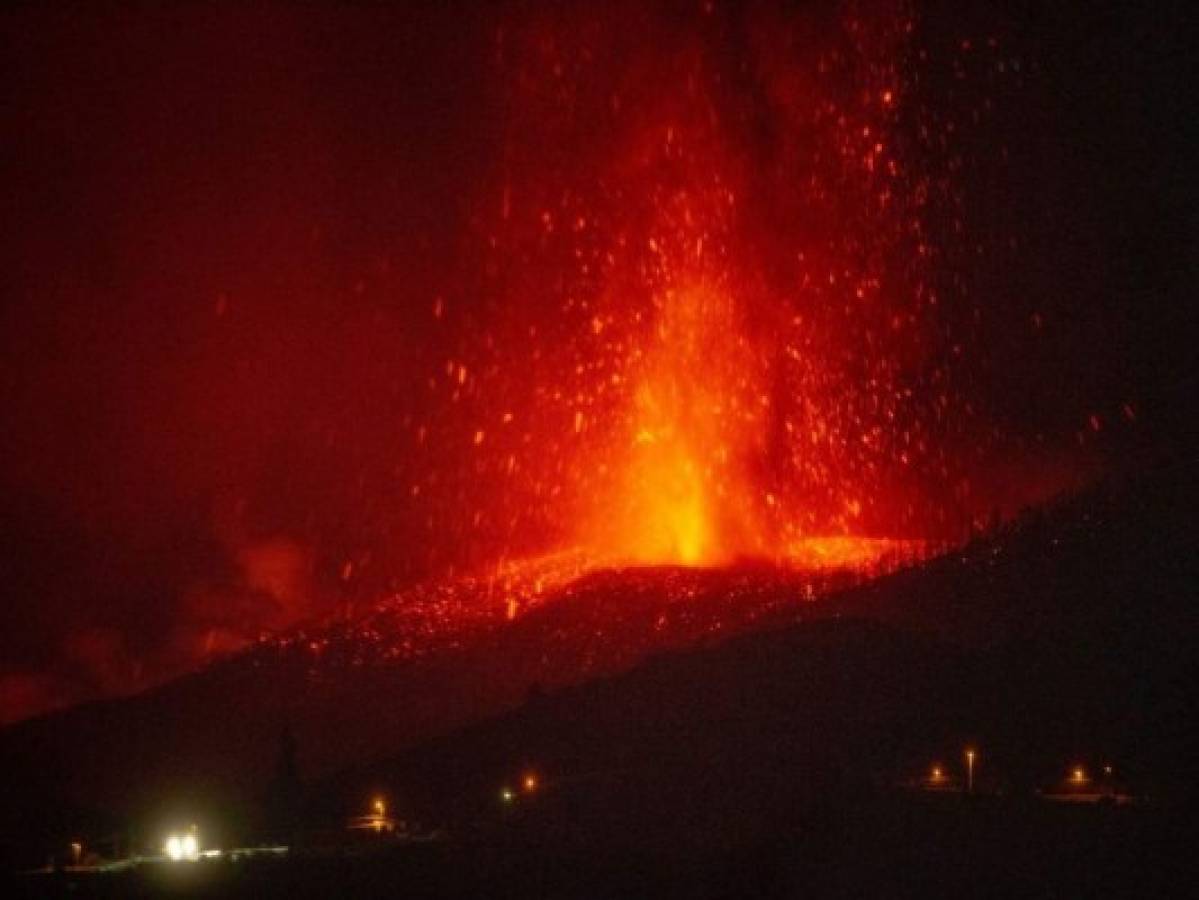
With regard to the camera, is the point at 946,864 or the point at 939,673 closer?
the point at 946,864

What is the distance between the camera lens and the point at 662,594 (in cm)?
5906

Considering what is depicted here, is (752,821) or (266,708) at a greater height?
(266,708)

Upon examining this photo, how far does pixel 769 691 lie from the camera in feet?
146

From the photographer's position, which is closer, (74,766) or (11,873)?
(11,873)

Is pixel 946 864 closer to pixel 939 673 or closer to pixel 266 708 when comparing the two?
pixel 939 673

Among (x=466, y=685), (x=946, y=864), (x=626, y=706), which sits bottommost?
(x=946, y=864)

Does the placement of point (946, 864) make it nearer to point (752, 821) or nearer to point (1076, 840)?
point (1076, 840)

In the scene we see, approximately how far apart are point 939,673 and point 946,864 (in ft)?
116

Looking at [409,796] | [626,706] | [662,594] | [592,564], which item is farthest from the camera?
[592,564]

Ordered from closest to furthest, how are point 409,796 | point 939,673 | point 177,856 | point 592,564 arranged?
1. point 177,856
2. point 409,796
3. point 939,673
4. point 592,564

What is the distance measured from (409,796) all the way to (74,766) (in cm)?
3998

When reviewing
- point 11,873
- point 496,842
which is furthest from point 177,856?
point 496,842

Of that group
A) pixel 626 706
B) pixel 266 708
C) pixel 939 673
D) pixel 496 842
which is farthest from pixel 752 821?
pixel 266 708

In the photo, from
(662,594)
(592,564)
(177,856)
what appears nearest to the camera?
(177,856)
